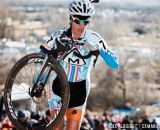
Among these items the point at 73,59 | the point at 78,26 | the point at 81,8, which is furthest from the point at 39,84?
the point at 81,8

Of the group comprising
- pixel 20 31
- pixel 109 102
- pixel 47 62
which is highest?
pixel 20 31

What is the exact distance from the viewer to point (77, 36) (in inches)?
159

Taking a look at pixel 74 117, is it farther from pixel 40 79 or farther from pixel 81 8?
pixel 81 8

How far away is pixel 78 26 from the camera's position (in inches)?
158

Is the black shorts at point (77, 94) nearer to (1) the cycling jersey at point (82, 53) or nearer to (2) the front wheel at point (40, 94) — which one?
(1) the cycling jersey at point (82, 53)

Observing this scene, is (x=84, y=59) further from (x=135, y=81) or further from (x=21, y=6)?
(x=21, y=6)

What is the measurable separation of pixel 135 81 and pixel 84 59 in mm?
28737

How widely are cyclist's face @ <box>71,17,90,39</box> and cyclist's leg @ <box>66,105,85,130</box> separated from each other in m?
0.55

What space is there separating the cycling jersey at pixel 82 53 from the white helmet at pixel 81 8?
0.16m

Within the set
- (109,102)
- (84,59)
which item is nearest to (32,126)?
(84,59)

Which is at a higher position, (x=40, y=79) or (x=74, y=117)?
(x=40, y=79)

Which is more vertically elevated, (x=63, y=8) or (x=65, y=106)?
(x=63, y=8)

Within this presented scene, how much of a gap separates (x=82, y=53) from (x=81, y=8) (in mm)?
335

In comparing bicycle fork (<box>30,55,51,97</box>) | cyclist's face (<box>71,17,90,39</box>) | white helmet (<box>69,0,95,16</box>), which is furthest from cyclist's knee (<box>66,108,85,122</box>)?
white helmet (<box>69,0,95,16</box>)
